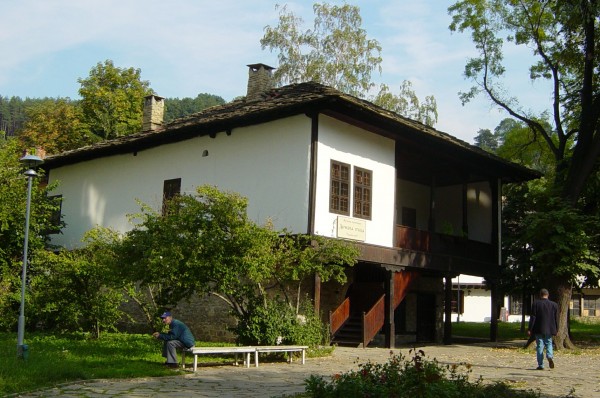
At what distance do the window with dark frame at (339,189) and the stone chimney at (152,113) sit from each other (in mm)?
9646

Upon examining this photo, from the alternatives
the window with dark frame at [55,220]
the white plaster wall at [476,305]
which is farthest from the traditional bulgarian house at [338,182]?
the white plaster wall at [476,305]

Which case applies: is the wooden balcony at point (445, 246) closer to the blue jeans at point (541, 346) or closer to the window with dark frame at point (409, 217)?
the window with dark frame at point (409, 217)

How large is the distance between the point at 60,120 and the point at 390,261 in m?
30.5

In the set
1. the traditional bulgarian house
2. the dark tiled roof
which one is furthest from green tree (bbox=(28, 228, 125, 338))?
the dark tiled roof

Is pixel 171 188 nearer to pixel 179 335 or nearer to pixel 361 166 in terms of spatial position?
pixel 361 166

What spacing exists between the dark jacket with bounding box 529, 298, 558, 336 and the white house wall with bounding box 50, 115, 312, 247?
6.04 m

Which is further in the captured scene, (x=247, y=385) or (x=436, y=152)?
(x=436, y=152)

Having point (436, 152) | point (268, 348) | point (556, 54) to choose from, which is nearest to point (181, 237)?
point (268, 348)

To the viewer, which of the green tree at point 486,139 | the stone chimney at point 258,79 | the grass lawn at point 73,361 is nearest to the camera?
the grass lawn at point 73,361

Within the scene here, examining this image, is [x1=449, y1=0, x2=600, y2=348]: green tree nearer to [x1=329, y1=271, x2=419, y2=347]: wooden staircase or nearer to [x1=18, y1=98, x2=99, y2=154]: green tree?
[x1=329, y1=271, x2=419, y2=347]: wooden staircase

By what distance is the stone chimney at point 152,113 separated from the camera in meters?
26.7

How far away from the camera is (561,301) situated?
69.9 ft

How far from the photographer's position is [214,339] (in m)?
20.5

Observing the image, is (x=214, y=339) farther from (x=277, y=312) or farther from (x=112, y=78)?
(x=112, y=78)
